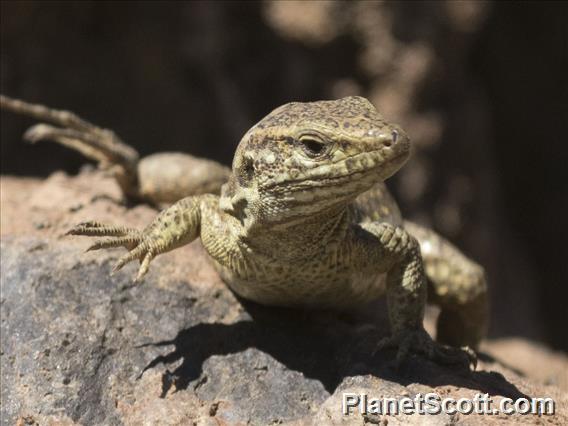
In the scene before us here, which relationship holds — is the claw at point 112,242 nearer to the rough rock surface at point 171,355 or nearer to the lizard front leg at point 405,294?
the rough rock surface at point 171,355

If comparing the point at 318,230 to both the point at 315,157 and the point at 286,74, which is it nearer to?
the point at 315,157

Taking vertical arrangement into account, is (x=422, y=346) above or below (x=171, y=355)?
above

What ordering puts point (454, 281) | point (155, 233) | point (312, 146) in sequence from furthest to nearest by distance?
point (454, 281) → point (155, 233) → point (312, 146)

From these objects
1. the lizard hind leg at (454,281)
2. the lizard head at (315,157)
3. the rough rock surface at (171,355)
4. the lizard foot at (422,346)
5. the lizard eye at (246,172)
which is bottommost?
the rough rock surface at (171,355)

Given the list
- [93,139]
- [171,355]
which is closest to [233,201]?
[171,355]

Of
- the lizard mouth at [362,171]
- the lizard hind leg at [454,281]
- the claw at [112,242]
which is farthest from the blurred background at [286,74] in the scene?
the lizard mouth at [362,171]

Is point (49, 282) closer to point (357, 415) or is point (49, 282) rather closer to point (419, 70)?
point (357, 415)

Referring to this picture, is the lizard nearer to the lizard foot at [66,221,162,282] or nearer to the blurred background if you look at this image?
the lizard foot at [66,221,162,282]
